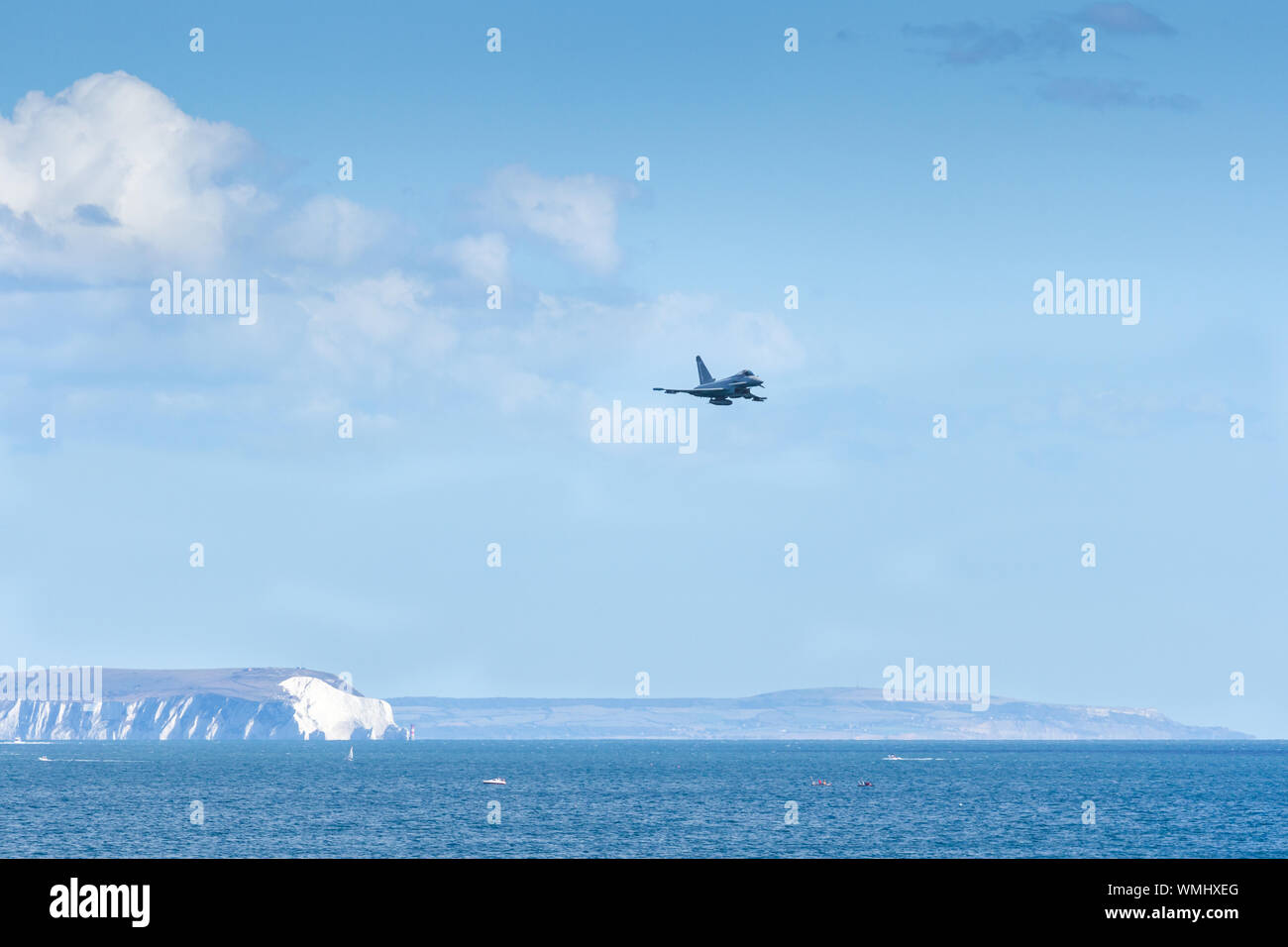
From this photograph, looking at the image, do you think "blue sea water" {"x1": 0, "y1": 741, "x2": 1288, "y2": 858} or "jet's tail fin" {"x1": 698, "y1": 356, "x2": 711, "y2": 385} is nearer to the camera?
"blue sea water" {"x1": 0, "y1": 741, "x2": 1288, "y2": 858}

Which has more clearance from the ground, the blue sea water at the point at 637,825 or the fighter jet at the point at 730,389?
the fighter jet at the point at 730,389

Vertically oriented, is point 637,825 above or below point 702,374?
below

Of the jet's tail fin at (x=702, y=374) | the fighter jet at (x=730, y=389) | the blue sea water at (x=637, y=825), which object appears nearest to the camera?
the fighter jet at (x=730, y=389)

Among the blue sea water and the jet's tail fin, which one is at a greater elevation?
the jet's tail fin

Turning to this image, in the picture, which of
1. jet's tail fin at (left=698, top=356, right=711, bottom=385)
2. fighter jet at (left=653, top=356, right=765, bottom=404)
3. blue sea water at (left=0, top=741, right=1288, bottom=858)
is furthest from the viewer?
jet's tail fin at (left=698, top=356, right=711, bottom=385)

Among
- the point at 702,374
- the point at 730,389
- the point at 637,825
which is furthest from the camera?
the point at 637,825

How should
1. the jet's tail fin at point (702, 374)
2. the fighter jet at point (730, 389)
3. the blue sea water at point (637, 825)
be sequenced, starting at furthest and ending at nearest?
the jet's tail fin at point (702, 374)
the blue sea water at point (637, 825)
the fighter jet at point (730, 389)

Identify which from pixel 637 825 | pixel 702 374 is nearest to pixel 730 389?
pixel 702 374

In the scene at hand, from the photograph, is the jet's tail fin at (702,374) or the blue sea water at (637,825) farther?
the jet's tail fin at (702,374)

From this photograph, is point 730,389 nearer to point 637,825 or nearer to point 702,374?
point 702,374

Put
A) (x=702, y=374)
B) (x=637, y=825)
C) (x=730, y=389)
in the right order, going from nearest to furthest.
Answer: (x=730, y=389)
(x=702, y=374)
(x=637, y=825)

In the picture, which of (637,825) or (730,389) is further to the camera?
(637,825)
